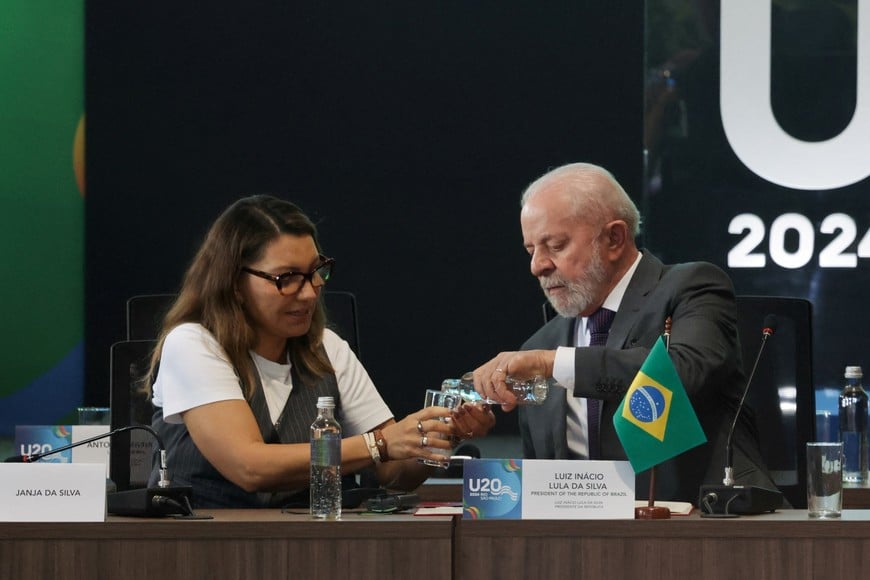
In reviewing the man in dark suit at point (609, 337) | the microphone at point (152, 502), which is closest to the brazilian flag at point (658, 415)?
the man in dark suit at point (609, 337)

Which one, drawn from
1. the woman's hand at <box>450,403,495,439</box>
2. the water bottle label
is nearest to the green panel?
the woman's hand at <box>450,403,495,439</box>

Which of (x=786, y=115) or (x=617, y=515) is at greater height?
(x=786, y=115)

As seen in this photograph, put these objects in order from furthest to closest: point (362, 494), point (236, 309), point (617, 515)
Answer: point (236, 309)
point (362, 494)
point (617, 515)

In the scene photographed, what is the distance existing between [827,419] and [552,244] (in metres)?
1.53

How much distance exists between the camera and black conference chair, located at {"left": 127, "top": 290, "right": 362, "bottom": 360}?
11.0 ft

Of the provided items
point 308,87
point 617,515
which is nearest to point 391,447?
point 617,515

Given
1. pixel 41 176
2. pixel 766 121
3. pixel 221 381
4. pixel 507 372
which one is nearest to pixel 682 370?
pixel 507 372

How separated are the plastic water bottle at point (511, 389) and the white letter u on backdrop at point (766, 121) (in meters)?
1.90

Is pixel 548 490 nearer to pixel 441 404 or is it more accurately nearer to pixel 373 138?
pixel 441 404

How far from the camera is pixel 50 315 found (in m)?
4.57

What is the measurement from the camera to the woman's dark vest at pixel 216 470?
254 cm

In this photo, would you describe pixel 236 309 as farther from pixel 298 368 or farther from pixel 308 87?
Result: pixel 308 87

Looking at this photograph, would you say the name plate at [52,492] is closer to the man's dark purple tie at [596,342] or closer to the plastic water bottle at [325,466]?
the plastic water bottle at [325,466]

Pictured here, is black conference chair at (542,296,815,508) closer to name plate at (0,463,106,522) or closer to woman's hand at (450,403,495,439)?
woman's hand at (450,403,495,439)
